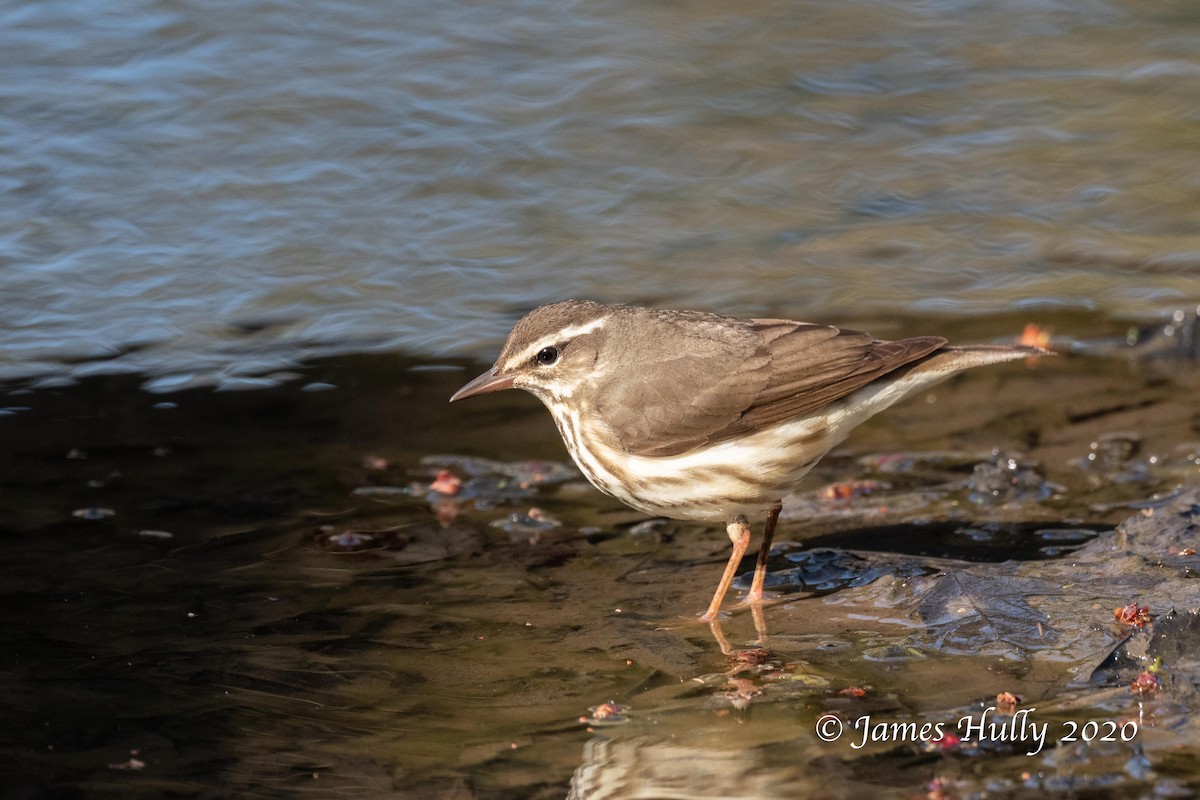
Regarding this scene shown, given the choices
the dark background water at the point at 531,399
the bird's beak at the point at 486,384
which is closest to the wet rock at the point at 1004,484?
the dark background water at the point at 531,399

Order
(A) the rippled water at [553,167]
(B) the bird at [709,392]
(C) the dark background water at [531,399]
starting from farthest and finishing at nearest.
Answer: (A) the rippled water at [553,167]
(B) the bird at [709,392]
(C) the dark background water at [531,399]

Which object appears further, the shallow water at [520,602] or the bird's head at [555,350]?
the bird's head at [555,350]

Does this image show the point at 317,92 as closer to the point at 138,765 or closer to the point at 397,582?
the point at 397,582

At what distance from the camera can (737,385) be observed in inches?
248

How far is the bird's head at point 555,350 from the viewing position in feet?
21.1

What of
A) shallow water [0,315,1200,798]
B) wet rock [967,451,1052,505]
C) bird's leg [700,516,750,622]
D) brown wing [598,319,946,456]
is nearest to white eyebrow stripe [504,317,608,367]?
brown wing [598,319,946,456]

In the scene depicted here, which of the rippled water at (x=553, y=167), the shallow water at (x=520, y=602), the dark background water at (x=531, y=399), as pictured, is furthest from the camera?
the rippled water at (x=553, y=167)

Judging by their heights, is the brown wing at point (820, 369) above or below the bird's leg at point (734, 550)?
above

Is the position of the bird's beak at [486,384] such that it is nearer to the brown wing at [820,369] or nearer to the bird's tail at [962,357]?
the brown wing at [820,369]

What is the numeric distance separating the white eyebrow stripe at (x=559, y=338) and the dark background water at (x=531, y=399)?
94 centimetres

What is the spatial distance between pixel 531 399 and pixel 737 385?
106 inches

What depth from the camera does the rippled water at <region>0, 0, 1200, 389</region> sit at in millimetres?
10266

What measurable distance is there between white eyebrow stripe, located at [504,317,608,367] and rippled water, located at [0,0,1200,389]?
10.6 ft

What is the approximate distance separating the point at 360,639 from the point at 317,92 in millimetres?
8248
